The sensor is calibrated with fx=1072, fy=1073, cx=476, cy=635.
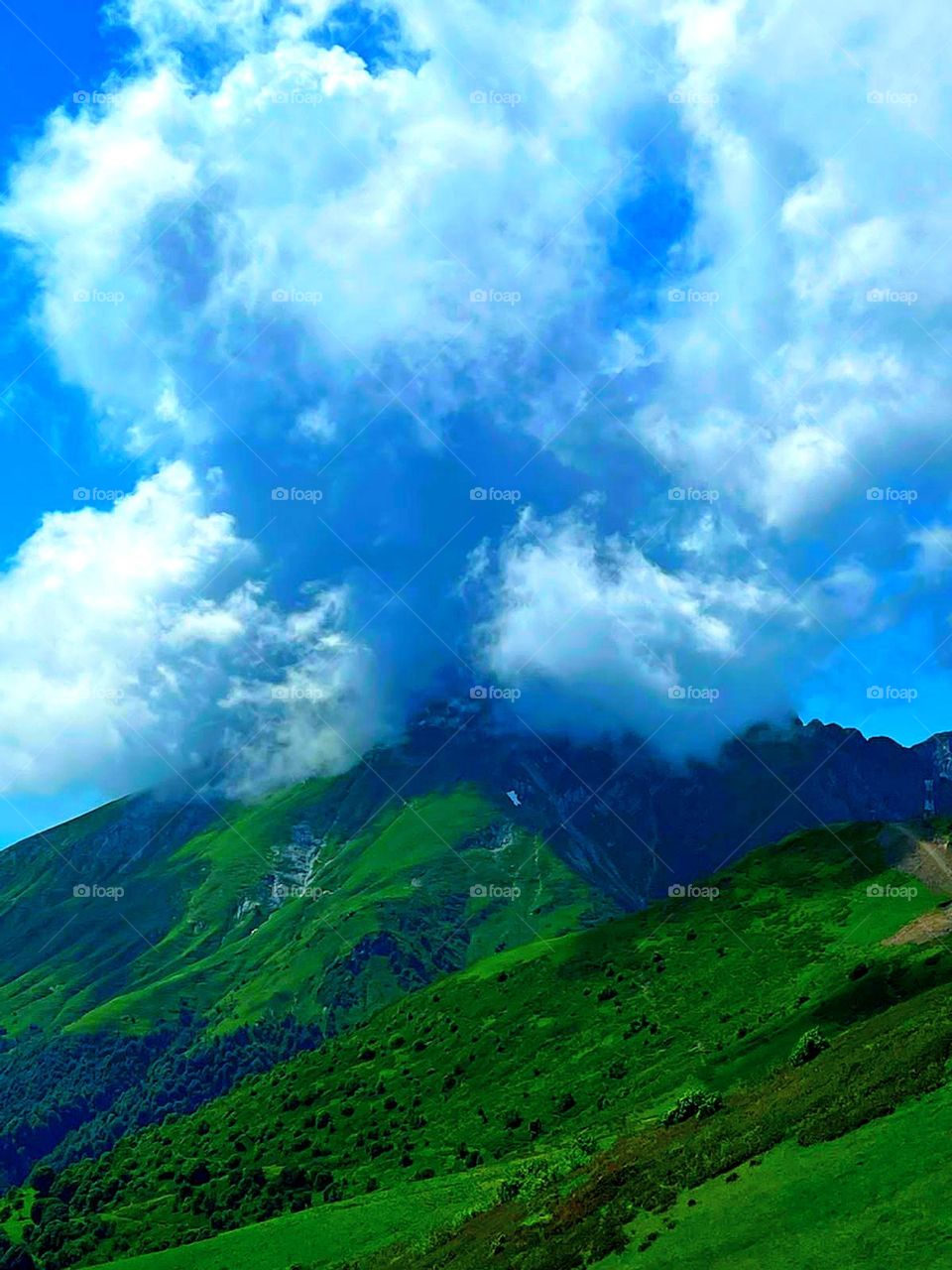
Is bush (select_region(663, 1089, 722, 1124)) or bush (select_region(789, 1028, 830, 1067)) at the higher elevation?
bush (select_region(663, 1089, 722, 1124))

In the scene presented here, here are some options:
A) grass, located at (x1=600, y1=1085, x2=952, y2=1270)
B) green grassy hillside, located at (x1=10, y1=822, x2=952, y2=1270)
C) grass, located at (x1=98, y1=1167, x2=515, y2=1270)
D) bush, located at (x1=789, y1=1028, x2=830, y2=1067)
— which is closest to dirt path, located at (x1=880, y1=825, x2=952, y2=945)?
green grassy hillside, located at (x1=10, y1=822, x2=952, y2=1270)

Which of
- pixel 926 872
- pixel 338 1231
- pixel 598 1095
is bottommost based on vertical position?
pixel 926 872

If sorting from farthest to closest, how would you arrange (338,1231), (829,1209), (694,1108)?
(338,1231)
(694,1108)
(829,1209)

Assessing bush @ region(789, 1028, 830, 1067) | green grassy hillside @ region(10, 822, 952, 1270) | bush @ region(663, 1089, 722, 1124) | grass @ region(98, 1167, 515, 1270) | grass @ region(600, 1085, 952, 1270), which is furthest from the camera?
bush @ region(789, 1028, 830, 1067)

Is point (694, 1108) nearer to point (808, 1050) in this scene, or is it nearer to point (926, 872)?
point (808, 1050)

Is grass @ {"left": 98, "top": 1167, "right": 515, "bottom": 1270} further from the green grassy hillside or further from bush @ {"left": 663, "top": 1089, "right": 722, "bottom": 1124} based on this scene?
bush @ {"left": 663, "top": 1089, "right": 722, "bottom": 1124}

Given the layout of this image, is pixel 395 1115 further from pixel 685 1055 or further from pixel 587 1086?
pixel 685 1055

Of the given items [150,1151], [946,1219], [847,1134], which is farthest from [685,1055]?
[150,1151]

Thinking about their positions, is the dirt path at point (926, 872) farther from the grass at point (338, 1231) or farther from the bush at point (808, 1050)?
the grass at point (338, 1231)

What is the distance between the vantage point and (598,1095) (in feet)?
472

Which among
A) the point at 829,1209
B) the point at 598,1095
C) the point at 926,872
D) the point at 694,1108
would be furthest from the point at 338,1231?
the point at 926,872

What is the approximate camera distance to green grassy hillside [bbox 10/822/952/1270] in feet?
254

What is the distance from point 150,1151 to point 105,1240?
4916 centimetres

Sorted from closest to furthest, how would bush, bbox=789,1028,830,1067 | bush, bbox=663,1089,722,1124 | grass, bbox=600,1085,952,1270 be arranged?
grass, bbox=600,1085,952,1270 → bush, bbox=663,1089,722,1124 → bush, bbox=789,1028,830,1067
